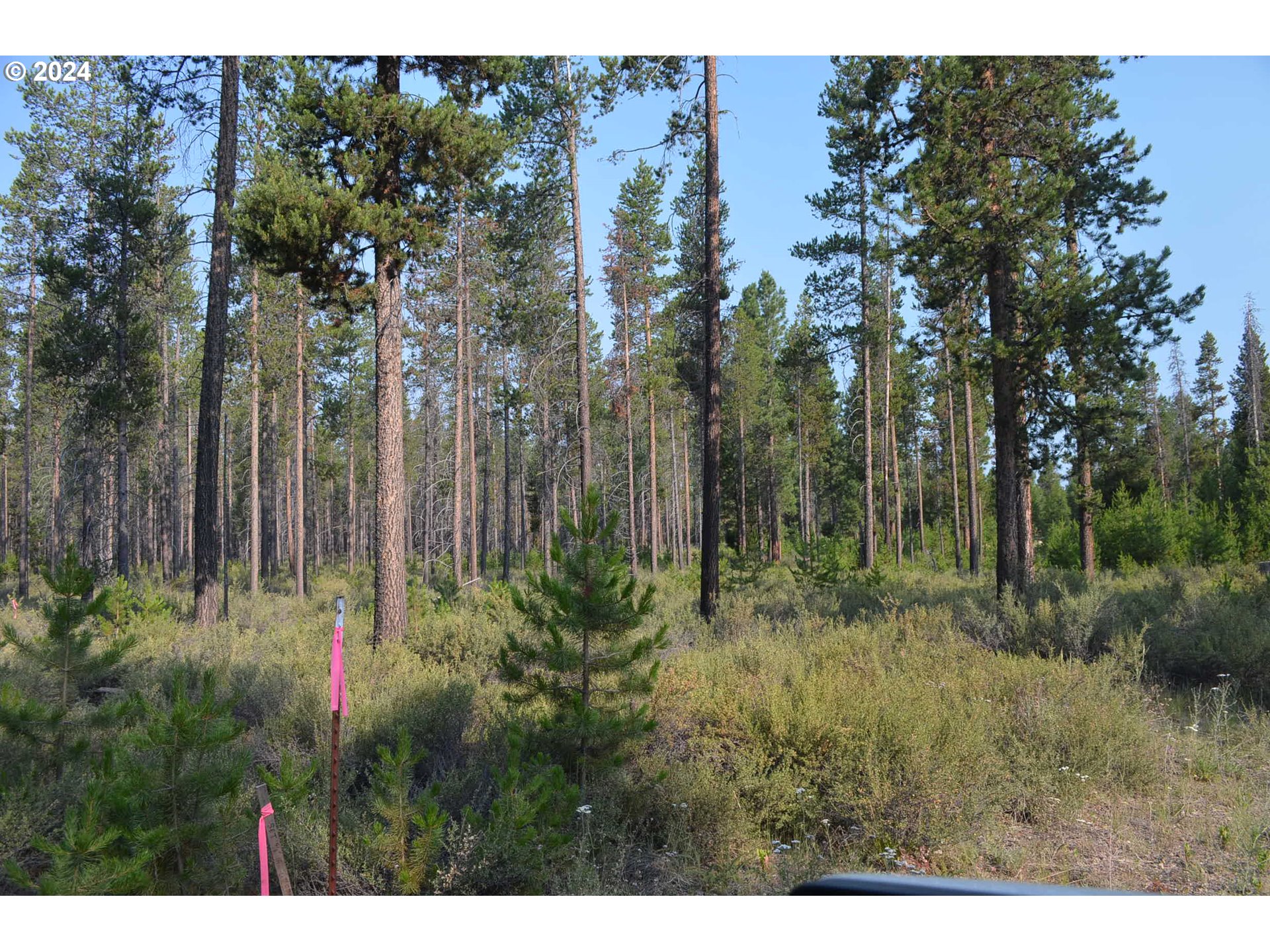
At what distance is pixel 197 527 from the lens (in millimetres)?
11195

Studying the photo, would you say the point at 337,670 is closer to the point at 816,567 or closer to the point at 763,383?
the point at 816,567

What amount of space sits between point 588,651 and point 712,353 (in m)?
6.98

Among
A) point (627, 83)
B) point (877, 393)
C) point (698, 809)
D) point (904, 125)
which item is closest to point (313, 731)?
point (698, 809)

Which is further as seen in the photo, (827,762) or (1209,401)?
(1209,401)

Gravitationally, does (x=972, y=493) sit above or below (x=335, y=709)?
above

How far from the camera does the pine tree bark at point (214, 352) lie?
36.1 ft

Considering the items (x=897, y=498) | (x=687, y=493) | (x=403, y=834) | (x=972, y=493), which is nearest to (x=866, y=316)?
(x=972, y=493)

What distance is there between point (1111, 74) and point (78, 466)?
36834 millimetres

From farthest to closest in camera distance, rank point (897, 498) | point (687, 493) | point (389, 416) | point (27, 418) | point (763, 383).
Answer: point (687, 493), point (763, 383), point (897, 498), point (27, 418), point (389, 416)

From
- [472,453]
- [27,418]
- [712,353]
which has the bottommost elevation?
[472,453]

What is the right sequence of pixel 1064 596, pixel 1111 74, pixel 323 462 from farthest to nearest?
pixel 323 462 → pixel 1111 74 → pixel 1064 596

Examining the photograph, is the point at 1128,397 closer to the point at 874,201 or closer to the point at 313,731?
the point at 874,201

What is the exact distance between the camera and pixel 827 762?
5.15m

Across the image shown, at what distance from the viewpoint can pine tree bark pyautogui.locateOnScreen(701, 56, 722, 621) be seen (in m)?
10.8
